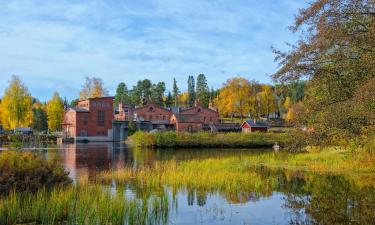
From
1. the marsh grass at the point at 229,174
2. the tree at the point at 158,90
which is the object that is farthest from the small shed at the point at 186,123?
the marsh grass at the point at 229,174

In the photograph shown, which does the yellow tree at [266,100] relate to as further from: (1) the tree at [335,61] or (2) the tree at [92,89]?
(1) the tree at [335,61]

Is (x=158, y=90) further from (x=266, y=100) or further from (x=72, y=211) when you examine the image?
(x=72, y=211)

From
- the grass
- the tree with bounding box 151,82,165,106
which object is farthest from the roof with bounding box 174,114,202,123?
the grass

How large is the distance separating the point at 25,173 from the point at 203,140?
56240 mm

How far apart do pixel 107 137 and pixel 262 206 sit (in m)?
83.4

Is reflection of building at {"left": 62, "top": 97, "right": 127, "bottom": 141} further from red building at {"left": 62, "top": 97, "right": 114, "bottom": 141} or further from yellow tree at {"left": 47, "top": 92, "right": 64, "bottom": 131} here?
yellow tree at {"left": 47, "top": 92, "right": 64, "bottom": 131}

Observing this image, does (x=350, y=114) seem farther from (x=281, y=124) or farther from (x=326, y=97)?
(x=281, y=124)

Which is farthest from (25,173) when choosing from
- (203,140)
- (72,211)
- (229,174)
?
(203,140)

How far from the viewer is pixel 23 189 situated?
14578mm

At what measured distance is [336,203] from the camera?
16625 millimetres

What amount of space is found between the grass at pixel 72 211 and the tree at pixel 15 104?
84.2 m

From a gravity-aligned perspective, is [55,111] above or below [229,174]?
above

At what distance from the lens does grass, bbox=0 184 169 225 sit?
11766 mm

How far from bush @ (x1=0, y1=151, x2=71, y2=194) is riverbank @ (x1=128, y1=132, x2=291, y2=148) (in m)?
51.7
